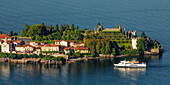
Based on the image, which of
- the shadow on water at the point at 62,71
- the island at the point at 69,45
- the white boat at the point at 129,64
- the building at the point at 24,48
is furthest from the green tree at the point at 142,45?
the building at the point at 24,48

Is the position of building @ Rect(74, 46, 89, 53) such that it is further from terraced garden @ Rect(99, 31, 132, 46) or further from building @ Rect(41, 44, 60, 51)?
terraced garden @ Rect(99, 31, 132, 46)

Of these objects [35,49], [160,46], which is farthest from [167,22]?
[35,49]

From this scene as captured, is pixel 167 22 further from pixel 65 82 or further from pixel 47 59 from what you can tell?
pixel 65 82

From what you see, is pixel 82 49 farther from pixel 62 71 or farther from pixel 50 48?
pixel 62 71

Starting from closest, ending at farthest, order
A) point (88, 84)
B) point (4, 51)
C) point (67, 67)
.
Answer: point (88, 84), point (67, 67), point (4, 51)

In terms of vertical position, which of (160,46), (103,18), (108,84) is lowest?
(108,84)

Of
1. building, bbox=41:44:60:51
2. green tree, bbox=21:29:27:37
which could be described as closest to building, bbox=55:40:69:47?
building, bbox=41:44:60:51

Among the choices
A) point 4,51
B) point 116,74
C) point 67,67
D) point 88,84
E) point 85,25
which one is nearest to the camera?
point 88,84

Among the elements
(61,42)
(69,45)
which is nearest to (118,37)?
(69,45)

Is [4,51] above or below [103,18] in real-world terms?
below
